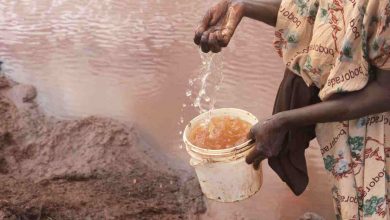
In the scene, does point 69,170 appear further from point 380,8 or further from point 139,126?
point 380,8

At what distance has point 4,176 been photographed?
2.60 meters

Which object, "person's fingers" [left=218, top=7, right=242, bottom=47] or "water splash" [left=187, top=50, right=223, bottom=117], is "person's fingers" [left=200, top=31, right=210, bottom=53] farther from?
"water splash" [left=187, top=50, right=223, bottom=117]

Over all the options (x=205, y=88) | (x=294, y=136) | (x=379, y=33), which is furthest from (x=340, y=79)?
(x=205, y=88)

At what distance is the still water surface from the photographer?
268 cm

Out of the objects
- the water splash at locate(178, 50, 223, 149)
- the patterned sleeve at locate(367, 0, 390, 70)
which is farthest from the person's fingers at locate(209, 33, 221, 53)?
the water splash at locate(178, 50, 223, 149)

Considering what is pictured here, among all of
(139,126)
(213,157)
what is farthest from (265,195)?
(139,126)

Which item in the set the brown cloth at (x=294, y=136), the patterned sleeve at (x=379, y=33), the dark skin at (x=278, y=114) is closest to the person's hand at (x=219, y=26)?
the dark skin at (x=278, y=114)

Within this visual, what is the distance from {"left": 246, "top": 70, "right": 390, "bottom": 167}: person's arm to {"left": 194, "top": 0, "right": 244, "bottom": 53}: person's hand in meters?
0.33

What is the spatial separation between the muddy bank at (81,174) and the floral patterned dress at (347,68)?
0.94 meters

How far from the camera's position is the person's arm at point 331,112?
146cm

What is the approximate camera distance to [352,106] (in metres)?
1.50

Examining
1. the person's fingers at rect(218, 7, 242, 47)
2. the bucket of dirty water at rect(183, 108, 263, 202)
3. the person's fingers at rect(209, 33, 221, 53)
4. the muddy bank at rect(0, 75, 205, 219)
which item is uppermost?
the person's fingers at rect(218, 7, 242, 47)

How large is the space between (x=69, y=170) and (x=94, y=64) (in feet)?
4.25

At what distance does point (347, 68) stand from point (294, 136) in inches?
19.6
